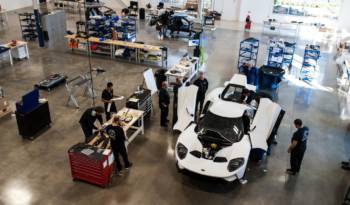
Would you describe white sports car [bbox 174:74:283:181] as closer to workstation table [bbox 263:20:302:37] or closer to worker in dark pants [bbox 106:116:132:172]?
worker in dark pants [bbox 106:116:132:172]

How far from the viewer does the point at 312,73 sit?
11.9 meters

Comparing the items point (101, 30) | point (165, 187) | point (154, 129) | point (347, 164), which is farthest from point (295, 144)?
point (101, 30)

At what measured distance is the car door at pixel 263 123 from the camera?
23.0 ft

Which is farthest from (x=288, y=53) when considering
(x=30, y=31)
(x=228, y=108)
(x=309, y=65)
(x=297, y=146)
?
(x=30, y=31)

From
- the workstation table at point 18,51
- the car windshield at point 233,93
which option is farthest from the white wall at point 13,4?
the car windshield at point 233,93

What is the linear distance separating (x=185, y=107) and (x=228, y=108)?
1080 mm

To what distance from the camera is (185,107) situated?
7.88 meters

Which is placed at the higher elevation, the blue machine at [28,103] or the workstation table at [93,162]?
the blue machine at [28,103]

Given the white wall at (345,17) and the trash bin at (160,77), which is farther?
the white wall at (345,17)

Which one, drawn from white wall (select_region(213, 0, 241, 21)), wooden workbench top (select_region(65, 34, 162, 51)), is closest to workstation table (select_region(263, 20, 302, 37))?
white wall (select_region(213, 0, 241, 21))

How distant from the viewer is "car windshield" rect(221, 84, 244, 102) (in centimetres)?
810

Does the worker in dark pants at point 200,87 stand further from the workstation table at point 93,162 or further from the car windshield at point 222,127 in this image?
A: the workstation table at point 93,162

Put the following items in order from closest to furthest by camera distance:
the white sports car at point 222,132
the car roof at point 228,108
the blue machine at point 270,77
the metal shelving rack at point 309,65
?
the white sports car at point 222,132
the car roof at point 228,108
the blue machine at point 270,77
the metal shelving rack at point 309,65

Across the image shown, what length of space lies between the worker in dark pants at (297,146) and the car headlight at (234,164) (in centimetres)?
120
